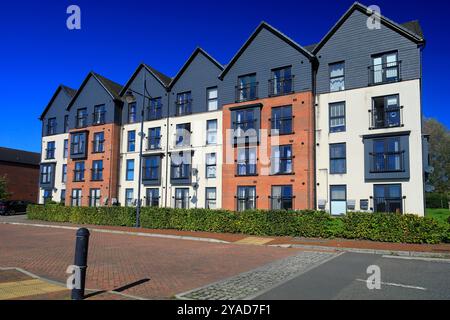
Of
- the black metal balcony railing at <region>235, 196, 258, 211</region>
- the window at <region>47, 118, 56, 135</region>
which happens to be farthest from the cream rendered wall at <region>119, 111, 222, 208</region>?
the window at <region>47, 118, 56, 135</region>

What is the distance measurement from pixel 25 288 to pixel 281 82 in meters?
21.8

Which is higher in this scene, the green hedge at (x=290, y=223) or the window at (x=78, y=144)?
the window at (x=78, y=144)

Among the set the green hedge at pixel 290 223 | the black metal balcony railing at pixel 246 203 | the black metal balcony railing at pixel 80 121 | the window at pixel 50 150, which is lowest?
the green hedge at pixel 290 223

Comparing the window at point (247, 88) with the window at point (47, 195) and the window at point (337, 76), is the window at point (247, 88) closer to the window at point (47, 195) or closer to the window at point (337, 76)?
the window at point (337, 76)

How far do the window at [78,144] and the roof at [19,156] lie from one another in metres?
22.5

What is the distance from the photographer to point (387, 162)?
2220cm

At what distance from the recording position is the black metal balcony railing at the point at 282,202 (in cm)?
2447

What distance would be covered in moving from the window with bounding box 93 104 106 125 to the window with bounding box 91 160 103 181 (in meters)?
3.81

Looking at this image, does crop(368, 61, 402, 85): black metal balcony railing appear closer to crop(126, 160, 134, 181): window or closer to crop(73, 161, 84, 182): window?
crop(126, 160, 134, 181): window

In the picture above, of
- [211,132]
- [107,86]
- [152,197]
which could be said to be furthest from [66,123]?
[211,132]

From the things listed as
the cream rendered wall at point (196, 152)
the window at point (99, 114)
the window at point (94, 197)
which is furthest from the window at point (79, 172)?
the cream rendered wall at point (196, 152)

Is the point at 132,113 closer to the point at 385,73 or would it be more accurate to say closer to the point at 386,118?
the point at 385,73

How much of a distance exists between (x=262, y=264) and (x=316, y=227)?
7566 mm

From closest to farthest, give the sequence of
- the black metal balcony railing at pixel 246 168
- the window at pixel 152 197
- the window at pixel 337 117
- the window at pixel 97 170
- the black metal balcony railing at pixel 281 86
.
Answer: the window at pixel 337 117 → the black metal balcony railing at pixel 281 86 → the black metal balcony railing at pixel 246 168 → the window at pixel 152 197 → the window at pixel 97 170
